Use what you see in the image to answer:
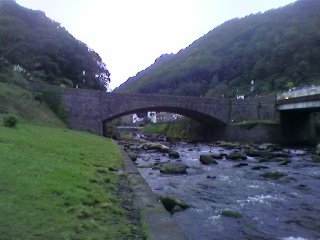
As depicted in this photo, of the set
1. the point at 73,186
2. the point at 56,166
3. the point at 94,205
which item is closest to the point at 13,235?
the point at 94,205

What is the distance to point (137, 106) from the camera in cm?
4869

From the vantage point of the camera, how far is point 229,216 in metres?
11.1

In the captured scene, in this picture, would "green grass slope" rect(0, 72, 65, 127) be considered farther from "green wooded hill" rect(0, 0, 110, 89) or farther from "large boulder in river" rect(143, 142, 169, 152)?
"large boulder in river" rect(143, 142, 169, 152)

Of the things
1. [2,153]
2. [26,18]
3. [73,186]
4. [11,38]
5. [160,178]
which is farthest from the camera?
[26,18]

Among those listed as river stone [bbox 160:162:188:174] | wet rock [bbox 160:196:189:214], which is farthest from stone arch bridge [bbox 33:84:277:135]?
wet rock [bbox 160:196:189:214]

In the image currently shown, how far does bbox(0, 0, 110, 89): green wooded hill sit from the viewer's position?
4834cm

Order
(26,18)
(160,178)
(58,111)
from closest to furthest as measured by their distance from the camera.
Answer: (160,178), (58,111), (26,18)

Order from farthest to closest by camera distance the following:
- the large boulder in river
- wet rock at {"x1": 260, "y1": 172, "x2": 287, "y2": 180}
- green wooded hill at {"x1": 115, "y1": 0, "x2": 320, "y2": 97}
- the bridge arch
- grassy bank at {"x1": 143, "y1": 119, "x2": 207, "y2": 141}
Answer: green wooded hill at {"x1": 115, "y1": 0, "x2": 320, "y2": 97}, grassy bank at {"x1": 143, "y1": 119, "x2": 207, "y2": 141}, the bridge arch, the large boulder in river, wet rock at {"x1": 260, "y1": 172, "x2": 287, "y2": 180}

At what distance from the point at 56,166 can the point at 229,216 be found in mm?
4972

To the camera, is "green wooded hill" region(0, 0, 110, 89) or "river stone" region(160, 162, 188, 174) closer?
"river stone" region(160, 162, 188, 174)

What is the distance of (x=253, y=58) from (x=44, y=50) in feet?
218

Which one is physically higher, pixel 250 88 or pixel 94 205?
pixel 250 88

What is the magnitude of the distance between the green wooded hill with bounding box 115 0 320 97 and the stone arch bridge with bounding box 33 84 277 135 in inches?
1126

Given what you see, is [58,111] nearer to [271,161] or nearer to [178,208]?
[271,161]
